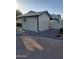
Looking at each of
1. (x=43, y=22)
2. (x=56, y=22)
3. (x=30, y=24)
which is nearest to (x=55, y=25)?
(x=56, y=22)

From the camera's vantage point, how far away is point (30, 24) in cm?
193

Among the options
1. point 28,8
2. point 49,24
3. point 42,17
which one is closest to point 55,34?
point 49,24

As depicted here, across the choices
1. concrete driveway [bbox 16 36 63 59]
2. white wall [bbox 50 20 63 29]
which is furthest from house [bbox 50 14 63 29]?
concrete driveway [bbox 16 36 63 59]

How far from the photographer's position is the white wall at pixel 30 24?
75.2 inches

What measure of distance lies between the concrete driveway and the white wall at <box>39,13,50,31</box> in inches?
5.2

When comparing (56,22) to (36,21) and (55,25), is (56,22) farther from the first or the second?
(36,21)

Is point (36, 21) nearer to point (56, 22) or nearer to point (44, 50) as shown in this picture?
point (56, 22)

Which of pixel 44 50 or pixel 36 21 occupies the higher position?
pixel 36 21

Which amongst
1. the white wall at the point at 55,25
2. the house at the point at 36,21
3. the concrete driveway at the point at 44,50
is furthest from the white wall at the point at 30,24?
the white wall at the point at 55,25

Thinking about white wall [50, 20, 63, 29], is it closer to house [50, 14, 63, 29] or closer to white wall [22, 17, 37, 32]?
house [50, 14, 63, 29]

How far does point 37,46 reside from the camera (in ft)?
6.31

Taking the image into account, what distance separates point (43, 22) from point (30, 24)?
165 millimetres

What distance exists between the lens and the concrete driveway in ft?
6.26
